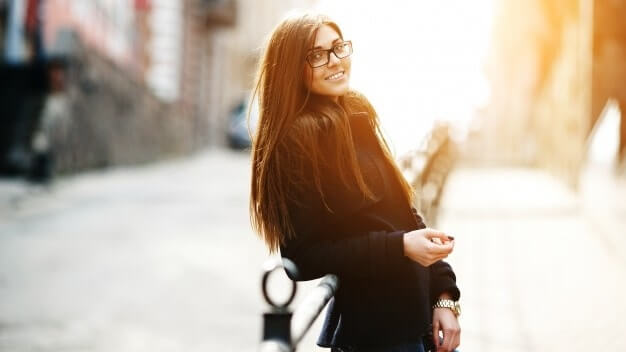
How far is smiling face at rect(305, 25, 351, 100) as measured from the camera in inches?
73.2

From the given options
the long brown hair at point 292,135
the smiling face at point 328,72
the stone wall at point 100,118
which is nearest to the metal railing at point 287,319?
the long brown hair at point 292,135

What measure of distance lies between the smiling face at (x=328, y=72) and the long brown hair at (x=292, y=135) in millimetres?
21

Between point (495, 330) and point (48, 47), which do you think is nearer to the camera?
point (495, 330)

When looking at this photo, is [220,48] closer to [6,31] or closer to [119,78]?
[119,78]

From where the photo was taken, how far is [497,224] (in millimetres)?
8930

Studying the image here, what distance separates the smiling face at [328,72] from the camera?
1859 millimetres

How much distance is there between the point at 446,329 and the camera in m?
1.90

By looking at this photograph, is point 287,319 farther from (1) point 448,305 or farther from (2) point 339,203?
(1) point 448,305

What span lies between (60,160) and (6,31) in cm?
389

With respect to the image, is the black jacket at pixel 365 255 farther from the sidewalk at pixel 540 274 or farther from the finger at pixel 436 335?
the sidewalk at pixel 540 274

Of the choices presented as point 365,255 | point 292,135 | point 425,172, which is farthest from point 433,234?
point 425,172

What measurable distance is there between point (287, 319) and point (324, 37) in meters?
0.79

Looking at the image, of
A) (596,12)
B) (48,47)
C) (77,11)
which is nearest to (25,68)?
(48,47)

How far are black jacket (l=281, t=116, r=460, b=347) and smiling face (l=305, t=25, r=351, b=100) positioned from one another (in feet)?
0.35
